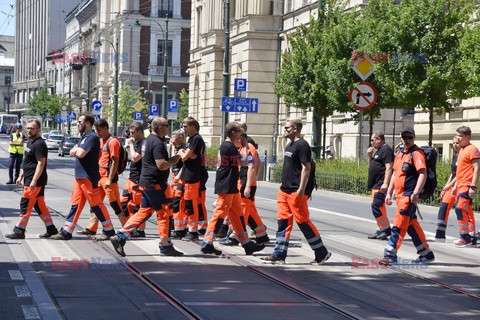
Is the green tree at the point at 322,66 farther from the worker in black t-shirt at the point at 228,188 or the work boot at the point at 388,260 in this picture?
the work boot at the point at 388,260

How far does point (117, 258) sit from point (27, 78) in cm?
15410

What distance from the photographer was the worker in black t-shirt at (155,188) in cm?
1240

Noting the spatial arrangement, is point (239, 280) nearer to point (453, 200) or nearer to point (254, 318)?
point (254, 318)

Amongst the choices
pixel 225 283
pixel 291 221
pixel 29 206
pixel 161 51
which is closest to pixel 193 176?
pixel 29 206

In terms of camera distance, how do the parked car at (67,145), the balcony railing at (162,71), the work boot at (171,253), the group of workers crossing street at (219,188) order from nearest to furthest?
the group of workers crossing street at (219,188) < the work boot at (171,253) < the parked car at (67,145) < the balcony railing at (162,71)

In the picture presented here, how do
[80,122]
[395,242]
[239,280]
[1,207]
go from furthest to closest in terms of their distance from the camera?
[1,207]
[80,122]
[395,242]
[239,280]

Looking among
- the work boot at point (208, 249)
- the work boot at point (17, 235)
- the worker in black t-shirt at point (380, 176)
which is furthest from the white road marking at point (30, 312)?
the worker in black t-shirt at point (380, 176)

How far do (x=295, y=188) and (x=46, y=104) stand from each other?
100125 mm

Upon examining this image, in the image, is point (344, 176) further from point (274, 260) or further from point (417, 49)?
point (274, 260)

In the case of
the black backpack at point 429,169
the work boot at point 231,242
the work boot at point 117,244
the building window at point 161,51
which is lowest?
the work boot at point 231,242

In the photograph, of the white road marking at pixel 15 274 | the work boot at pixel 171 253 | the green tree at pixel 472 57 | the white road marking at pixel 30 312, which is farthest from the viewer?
the green tree at pixel 472 57

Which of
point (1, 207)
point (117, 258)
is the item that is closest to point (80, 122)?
point (117, 258)

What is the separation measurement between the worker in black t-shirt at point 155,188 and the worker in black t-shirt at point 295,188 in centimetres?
142

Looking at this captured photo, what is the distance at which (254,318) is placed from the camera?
338 inches
